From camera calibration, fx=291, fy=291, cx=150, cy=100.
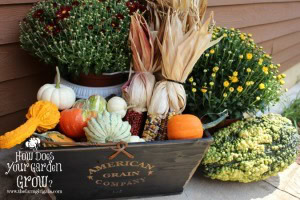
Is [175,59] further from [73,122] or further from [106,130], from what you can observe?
[73,122]

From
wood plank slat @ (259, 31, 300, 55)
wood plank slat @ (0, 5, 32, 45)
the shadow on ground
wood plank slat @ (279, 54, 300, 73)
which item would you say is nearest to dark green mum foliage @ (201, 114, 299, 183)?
the shadow on ground

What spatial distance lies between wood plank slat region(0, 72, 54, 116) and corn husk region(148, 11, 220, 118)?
3.07 ft

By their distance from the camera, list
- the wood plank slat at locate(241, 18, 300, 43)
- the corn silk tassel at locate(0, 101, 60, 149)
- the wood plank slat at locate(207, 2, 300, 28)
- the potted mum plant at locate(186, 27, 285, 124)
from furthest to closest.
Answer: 1. the wood plank slat at locate(241, 18, 300, 43)
2. the wood plank slat at locate(207, 2, 300, 28)
3. the potted mum plant at locate(186, 27, 285, 124)
4. the corn silk tassel at locate(0, 101, 60, 149)

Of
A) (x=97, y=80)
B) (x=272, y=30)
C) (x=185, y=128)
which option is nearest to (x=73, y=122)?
(x=97, y=80)

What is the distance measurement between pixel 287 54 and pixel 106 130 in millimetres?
4186

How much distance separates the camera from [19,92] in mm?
2082

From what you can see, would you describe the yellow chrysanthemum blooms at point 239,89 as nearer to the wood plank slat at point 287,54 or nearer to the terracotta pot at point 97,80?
the terracotta pot at point 97,80

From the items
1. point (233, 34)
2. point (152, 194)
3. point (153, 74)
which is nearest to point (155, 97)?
point (153, 74)

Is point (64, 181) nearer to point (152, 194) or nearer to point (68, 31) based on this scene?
point (152, 194)

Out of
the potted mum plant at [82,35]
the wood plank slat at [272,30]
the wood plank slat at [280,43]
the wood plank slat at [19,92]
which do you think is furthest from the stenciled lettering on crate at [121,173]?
the wood plank slat at [280,43]

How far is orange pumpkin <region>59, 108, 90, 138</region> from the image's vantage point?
5.17 ft

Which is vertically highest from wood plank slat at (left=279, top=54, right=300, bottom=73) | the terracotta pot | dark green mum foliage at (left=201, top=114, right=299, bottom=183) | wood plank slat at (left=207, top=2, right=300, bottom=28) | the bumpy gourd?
wood plank slat at (left=207, top=2, right=300, bottom=28)

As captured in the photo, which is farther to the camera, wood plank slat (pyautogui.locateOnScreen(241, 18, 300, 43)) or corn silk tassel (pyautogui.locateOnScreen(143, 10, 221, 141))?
wood plank slat (pyautogui.locateOnScreen(241, 18, 300, 43))

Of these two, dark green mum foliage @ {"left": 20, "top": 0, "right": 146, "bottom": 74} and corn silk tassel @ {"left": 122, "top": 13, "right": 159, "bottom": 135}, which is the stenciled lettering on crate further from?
dark green mum foliage @ {"left": 20, "top": 0, "right": 146, "bottom": 74}
